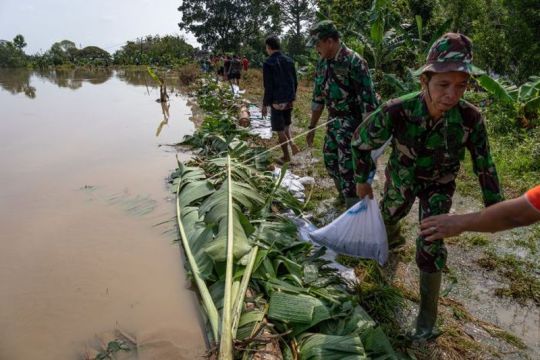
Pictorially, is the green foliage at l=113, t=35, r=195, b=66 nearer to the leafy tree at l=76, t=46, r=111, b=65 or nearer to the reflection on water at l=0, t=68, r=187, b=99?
the leafy tree at l=76, t=46, r=111, b=65

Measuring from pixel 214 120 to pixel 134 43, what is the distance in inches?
1550

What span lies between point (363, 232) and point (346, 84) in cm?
149

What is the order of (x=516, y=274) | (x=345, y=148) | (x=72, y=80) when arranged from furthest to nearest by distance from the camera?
(x=72, y=80)
(x=345, y=148)
(x=516, y=274)

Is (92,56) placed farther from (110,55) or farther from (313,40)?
(313,40)

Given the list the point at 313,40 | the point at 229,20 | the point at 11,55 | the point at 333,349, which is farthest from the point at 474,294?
the point at 11,55

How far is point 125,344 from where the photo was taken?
7.78 feet

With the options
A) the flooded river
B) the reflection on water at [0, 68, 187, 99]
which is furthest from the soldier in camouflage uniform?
the reflection on water at [0, 68, 187, 99]

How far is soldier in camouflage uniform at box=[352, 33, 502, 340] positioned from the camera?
1.86 meters

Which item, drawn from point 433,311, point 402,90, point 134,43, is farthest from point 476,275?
point 134,43

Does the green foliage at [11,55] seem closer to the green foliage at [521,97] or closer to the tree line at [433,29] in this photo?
the tree line at [433,29]

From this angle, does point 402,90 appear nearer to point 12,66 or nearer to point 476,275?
point 476,275

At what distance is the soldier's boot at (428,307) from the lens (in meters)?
2.19

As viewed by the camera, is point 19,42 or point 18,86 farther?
point 19,42

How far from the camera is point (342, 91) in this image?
346cm
